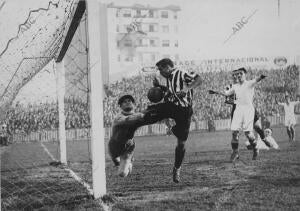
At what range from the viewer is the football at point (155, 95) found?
441cm

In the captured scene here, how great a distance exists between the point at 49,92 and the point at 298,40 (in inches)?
180

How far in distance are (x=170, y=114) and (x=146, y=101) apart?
12.8 inches

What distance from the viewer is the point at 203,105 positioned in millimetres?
8117

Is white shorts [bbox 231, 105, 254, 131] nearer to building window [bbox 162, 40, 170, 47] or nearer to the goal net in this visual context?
building window [bbox 162, 40, 170, 47]

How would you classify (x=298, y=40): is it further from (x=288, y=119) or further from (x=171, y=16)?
(x=288, y=119)

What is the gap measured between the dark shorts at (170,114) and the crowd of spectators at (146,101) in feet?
0.47

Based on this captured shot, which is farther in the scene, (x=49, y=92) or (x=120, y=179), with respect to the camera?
(x=49, y=92)

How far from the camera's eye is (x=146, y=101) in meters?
4.51

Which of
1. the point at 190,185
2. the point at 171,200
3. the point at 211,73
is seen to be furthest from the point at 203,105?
the point at 171,200

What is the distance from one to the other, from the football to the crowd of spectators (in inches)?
3.1

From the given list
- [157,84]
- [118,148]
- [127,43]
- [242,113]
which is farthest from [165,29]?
[242,113]

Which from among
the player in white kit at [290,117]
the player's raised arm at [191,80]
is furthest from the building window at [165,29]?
the player in white kit at [290,117]

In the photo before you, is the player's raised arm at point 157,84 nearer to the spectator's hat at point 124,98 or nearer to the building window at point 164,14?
the spectator's hat at point 124,98

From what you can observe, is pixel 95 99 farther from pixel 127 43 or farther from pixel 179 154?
pixel 179 154
